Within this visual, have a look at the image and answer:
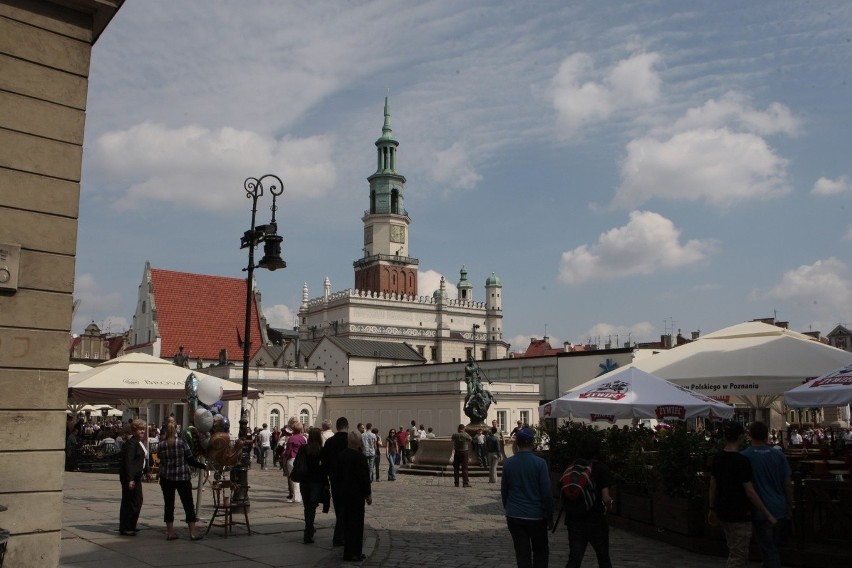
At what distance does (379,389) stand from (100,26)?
49.1 meters

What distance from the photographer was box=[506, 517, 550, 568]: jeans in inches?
294

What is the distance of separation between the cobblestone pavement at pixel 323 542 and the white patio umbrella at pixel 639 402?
2.59 meters

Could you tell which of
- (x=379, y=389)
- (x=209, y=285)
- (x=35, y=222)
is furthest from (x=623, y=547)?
(x=209, y=285)

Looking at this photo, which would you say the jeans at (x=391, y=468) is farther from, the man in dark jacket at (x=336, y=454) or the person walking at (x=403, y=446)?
the man in dark jacket at (x=336, y=454)

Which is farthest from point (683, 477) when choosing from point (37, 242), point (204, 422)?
point (37, 242)

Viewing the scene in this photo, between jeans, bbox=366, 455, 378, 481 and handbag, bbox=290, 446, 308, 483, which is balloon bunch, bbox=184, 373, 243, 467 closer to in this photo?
handbag, bbox=290, 446, 308, 483

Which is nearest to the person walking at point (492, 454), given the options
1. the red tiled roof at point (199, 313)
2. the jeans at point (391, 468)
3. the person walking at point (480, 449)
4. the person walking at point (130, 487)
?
the person walking at point (480, 449)

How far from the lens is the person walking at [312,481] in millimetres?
11297

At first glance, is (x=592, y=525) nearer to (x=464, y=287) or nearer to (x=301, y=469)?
(x=301, y=469)

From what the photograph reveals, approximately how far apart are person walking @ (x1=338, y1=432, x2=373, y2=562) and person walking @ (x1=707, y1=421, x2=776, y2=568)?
13.5 feet

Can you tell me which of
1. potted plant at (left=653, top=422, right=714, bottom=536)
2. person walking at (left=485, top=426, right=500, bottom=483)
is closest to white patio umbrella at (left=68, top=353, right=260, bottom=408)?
person walking at (left=485, top=426, right=500, bottom=483)

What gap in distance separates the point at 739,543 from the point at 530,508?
1.95 metres

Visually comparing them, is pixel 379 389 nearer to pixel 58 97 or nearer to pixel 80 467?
pixel 80 467

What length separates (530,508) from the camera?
24.5ft
